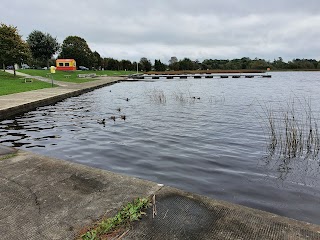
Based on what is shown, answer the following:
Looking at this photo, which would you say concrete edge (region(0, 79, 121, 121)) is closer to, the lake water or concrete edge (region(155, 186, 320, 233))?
the lake water

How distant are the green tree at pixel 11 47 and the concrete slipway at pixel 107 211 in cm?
3225

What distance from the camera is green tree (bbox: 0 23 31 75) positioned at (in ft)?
105

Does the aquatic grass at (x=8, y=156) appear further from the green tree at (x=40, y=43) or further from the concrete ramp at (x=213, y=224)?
the green tree at (x=40, y=43)

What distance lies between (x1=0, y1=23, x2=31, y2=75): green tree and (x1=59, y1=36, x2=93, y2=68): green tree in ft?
162

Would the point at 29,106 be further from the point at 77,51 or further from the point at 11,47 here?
the point at 77,51

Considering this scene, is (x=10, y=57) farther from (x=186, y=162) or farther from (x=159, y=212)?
(x=159, y=212)

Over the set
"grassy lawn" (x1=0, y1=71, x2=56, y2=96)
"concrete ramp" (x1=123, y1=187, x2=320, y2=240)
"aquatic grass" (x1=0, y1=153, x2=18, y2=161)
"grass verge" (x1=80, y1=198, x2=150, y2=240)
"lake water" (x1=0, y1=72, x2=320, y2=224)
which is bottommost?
"lake water" (x1=0, y1=72, x2=320, y2=224)

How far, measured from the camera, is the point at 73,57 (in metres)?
82.8

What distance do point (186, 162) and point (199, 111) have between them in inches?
365

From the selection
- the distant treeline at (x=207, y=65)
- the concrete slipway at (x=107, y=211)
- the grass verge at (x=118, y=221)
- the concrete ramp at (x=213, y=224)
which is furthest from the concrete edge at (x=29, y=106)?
the distant treeline at (x=207, y=65)

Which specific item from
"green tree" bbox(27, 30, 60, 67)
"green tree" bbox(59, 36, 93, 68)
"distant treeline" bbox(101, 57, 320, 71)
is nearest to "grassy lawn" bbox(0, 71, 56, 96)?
"green tree" bbox(27, 30, 60, 67)

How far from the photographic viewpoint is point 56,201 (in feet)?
12.4

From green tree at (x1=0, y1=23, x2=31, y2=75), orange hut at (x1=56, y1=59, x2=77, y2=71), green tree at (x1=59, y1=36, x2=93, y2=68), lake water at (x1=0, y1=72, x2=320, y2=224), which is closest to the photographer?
lake water at (x1=0, y1=72, x2=320, y2=224)

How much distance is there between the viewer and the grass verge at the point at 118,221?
292cm
